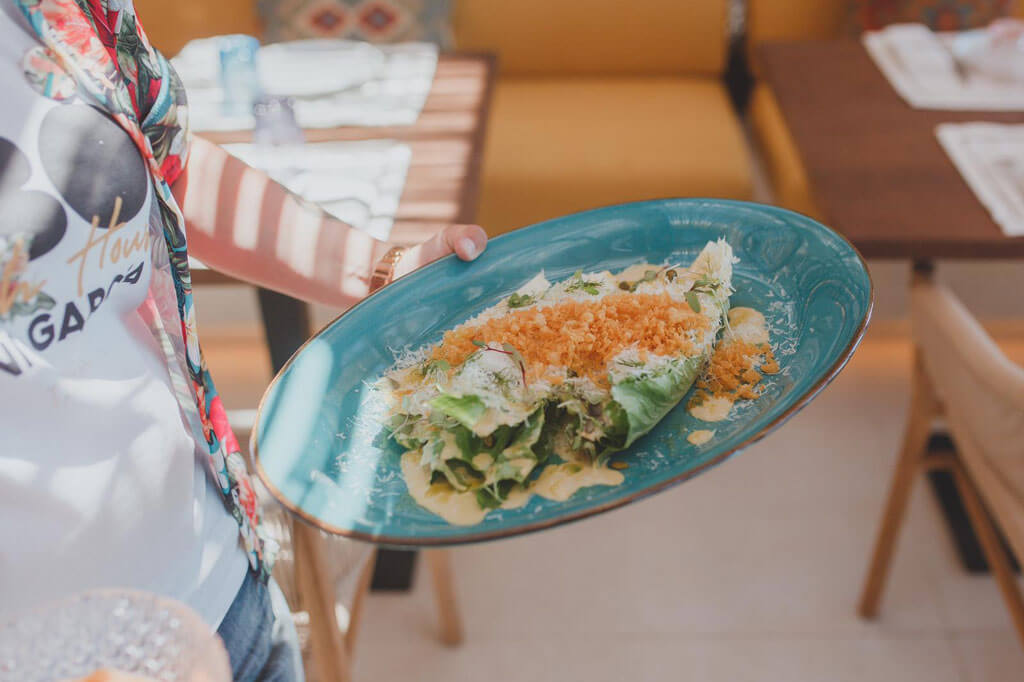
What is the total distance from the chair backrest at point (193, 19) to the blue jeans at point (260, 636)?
2.67 m

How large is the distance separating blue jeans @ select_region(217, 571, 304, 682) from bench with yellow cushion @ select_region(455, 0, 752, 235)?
1764 mm

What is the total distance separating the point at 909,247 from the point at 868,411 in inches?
38.2

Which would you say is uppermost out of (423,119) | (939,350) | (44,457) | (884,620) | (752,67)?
(44,457)

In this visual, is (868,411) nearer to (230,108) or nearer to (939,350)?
(939,350)

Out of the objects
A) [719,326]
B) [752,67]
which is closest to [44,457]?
[719,326]

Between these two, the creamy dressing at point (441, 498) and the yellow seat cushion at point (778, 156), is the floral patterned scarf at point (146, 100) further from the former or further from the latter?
the yellow seat cushion at point (778, 156)

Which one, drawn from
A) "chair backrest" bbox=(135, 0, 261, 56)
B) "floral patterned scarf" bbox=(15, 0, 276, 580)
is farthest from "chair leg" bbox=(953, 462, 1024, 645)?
"chair backrest" bbox=(135, 0, 261, 56)

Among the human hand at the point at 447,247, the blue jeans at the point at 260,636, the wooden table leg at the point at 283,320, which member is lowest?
the wooden table leg at the point at 283,320

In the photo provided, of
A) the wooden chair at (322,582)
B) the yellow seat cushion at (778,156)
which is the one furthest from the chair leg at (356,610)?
the yellow seat cushion at (778,156)

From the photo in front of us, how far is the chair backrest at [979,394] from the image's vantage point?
1156 mm

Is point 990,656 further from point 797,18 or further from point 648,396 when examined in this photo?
point 797,18

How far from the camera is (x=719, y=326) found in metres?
0.82

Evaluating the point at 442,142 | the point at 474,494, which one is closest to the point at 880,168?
the point at 442,142

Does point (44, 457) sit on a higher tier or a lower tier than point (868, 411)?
higher
